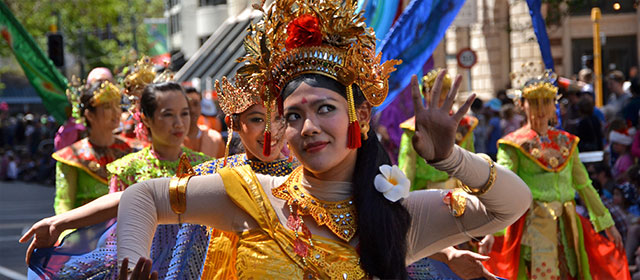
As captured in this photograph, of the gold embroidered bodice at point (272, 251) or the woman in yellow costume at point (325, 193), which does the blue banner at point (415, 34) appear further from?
the gold embroidered bodice at point (272, 251)

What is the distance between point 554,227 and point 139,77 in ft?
10.7

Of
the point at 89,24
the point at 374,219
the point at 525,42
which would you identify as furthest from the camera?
the point at 89,24

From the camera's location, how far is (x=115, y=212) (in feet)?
11.6

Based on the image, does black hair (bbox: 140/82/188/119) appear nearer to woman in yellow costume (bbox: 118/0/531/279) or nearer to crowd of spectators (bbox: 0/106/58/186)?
woman in yellow costume (bbox: 118/0/531/279)

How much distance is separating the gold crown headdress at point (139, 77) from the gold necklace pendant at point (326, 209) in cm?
403

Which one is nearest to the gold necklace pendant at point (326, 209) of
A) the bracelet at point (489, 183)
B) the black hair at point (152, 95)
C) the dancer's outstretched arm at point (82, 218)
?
the bracelet at point (489, 183)

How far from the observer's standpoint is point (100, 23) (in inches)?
1479

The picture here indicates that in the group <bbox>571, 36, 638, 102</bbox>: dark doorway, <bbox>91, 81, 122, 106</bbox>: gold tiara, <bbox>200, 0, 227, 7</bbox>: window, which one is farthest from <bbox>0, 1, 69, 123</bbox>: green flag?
<bbox>200, 0, 227, 7</bbox>: window

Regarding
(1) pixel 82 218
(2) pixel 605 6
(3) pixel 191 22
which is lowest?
(1) pixel 82 218

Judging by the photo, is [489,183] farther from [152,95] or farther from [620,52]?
[620,52]

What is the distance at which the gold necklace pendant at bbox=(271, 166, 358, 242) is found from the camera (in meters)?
3.29

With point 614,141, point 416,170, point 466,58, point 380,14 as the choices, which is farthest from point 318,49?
point 466,58

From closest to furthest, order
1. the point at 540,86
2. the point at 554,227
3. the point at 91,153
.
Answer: the point at 91,153
the point at 554,227
the point at 540,86

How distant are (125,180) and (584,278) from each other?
11.2 feet
